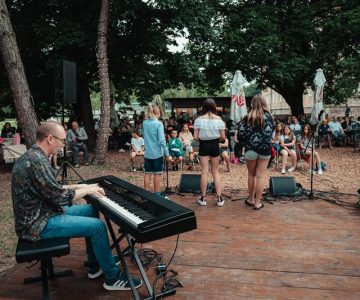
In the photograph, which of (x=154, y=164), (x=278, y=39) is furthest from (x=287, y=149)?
(x=278, y=39)

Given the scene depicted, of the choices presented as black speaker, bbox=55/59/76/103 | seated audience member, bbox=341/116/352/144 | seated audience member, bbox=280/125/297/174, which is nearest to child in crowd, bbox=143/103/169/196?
black speaker, bbox=55/59/76/103

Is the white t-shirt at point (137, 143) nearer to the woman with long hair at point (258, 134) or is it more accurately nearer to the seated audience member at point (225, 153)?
the seated audience member at point (225, 153)

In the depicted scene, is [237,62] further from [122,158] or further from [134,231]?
[134,231]

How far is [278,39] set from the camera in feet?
58.2

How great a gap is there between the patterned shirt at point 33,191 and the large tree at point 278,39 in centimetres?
1384

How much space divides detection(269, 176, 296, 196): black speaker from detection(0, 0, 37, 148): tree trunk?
19.8 ft

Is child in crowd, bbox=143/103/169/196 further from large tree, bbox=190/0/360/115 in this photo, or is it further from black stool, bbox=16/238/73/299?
large tree, bbox=190/0/360/115

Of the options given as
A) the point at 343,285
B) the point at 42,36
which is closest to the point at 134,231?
the point at 343,285

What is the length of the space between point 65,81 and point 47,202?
4.94 m

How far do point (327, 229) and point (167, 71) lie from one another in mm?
11781

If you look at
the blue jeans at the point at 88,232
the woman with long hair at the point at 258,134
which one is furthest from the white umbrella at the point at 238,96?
the blue jeans at the point at 88,232

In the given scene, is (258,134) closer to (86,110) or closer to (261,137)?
(261,137)

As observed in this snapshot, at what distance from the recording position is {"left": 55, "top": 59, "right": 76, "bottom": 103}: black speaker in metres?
7.28

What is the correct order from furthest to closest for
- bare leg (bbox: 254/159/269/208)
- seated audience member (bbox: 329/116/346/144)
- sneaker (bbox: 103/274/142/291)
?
1. seated audience member (bbox: 329/116/346/144)
2. bare leg (bbox: 254/159/269/208)
3. sneaker (bbox: 103/274/142/291)
